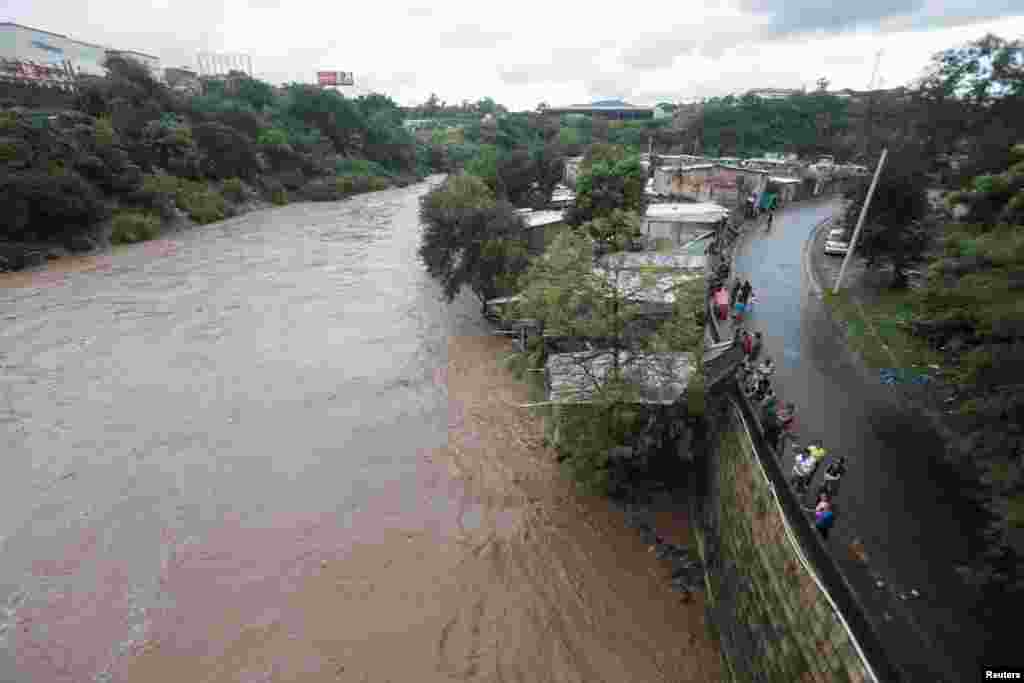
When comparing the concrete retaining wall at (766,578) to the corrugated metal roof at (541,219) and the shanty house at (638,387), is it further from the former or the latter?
the corrugated metal roof at (541,219)

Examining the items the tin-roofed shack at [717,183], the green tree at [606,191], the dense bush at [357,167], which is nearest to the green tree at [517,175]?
the tin-roofed shack at [717,183]

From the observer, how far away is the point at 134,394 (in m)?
15.7

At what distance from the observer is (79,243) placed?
31.5 m

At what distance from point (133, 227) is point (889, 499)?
44.8 meters

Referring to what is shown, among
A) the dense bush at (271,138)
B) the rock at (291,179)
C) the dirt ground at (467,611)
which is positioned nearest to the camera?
the dirt ground at (467,611)

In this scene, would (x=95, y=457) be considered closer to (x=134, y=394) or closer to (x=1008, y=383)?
(x=134, y=394)

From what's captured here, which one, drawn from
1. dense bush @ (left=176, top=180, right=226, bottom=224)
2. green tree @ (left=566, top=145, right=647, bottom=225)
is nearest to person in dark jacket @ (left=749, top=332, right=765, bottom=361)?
green tree @ (left=566, top=145, right=647, bottom=225)

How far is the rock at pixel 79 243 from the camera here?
31297 millimetres

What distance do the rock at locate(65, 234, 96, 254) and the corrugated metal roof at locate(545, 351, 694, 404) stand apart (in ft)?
124

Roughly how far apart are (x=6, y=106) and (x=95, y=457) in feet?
155

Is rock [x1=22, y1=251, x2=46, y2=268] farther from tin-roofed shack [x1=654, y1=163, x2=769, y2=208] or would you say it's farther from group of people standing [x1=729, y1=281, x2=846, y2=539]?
tin-roofed shack [x1=654, y1=163, x2=769, y2=208]

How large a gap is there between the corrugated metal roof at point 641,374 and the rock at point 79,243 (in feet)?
124

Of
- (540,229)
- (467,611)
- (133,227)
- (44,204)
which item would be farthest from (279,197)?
(467,611)

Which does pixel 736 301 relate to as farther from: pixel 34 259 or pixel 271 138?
pixel 271 138
